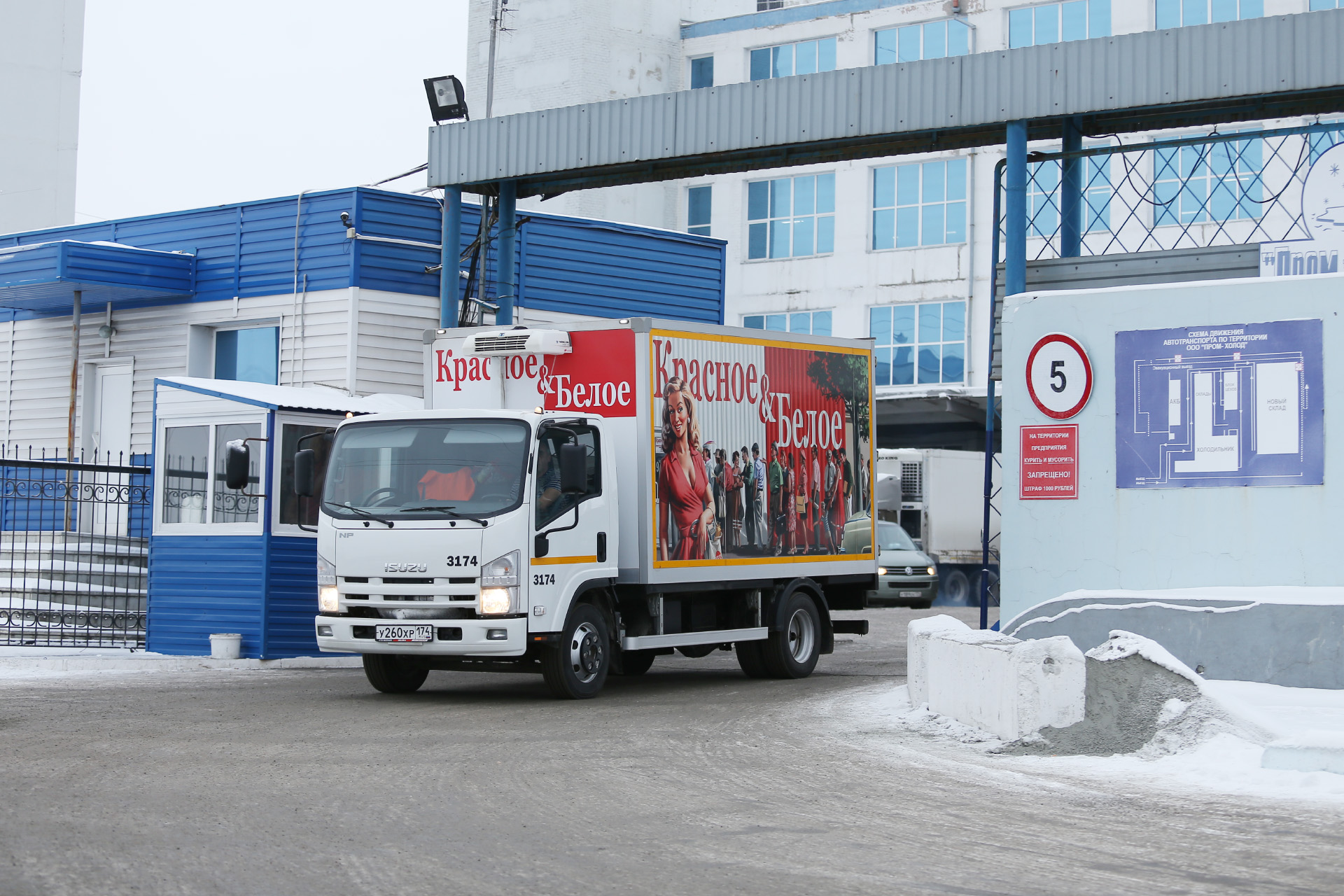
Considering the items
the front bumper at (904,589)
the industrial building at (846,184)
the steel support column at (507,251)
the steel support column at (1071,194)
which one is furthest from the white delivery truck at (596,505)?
the industrial building at (846,184)

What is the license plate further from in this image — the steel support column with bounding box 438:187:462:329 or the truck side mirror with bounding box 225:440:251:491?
the steel support column with bounding box 438:187:462:329

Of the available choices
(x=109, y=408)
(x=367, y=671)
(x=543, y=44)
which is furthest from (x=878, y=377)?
(x=367, y=671)

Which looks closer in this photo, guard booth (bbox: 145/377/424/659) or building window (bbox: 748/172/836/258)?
guard booth (bbox: 145/377/424/659)

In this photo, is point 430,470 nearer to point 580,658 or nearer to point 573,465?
point 573,465

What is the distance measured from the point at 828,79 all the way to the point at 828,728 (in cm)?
897

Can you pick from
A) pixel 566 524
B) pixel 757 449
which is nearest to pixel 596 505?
pixel 566 524

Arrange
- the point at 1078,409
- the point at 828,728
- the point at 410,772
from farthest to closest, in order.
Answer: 1. the point at 1078,409
2. the point at 828,728
3. the point at 410,772

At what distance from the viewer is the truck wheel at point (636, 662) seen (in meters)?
16.3

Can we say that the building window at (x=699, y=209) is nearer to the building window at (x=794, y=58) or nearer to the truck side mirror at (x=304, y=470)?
the building window at (x=794, y=58)

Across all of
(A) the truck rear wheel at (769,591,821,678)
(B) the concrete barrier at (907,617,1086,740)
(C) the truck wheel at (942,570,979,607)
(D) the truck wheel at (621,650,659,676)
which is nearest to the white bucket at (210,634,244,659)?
(D) the truck wheel at (621,650,659,676)

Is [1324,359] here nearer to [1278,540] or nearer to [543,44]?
[1278,540]

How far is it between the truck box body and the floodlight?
6.82 meters

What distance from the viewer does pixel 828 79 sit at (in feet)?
59.8

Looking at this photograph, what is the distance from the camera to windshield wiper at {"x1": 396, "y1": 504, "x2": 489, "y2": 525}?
12859 mm
